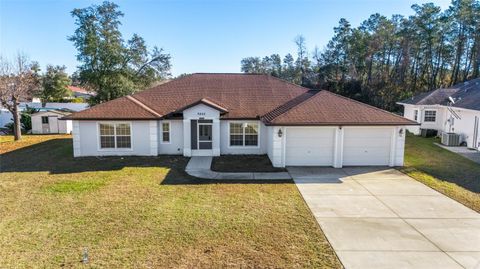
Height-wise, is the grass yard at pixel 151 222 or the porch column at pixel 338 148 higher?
the porch column at pixel 338 148

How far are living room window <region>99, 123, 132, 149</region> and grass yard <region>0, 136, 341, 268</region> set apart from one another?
134 inches

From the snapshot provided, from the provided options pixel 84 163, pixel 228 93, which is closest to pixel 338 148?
pixel 228 93

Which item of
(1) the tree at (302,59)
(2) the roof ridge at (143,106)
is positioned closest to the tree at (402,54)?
(1) the tree at (302,59)

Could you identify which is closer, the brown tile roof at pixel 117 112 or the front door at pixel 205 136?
the brown tile roof at pixel 117 112

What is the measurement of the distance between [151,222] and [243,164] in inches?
302

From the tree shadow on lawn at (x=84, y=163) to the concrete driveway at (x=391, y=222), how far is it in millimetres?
2630

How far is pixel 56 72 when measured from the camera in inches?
1919

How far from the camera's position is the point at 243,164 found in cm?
1580

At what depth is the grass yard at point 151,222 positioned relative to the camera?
6812 mm

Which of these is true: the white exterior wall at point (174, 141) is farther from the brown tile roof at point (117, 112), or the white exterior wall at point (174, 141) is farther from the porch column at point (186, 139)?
the brown tile roof at point (117, 112)

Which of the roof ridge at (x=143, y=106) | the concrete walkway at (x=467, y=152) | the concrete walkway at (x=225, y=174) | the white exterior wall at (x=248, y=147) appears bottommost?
the concrete walkway at (x=225, y=174)

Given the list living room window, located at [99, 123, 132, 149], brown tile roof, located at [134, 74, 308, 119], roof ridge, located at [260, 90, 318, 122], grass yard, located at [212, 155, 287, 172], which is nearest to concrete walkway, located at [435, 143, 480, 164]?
roof ridge, located at [260, 90, 318, 122]

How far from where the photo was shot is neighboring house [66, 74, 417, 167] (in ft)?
50.1

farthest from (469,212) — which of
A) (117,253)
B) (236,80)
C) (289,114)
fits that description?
(236,80)
